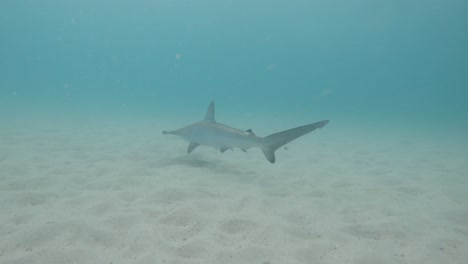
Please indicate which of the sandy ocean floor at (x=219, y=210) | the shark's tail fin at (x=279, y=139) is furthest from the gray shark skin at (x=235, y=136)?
the sandy ocean floor at (x=219, y=210)

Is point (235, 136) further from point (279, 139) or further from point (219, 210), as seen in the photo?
point (219, 210)

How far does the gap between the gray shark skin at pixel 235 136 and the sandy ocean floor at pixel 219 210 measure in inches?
26.9

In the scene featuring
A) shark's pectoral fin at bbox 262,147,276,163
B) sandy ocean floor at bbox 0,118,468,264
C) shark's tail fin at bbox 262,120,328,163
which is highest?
shark's tail fin at bbox 262,120,328,163

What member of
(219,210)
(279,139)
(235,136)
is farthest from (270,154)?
(219,210)

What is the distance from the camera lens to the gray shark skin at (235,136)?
507 centimetres

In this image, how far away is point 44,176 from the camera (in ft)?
17.0

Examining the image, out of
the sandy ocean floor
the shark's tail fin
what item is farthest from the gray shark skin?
the sandy ocean floor

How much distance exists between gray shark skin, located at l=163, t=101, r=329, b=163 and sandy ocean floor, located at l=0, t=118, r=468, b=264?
0.68 metres

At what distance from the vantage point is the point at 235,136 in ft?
18.9

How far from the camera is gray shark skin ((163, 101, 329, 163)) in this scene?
16.6ft

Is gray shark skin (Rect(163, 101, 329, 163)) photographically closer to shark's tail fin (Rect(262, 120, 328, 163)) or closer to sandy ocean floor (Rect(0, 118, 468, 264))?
shark's tail fin (Rect(262, 120, 328, 163))

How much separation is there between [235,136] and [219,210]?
6.69ft

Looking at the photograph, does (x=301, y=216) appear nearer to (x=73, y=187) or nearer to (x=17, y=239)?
(x=17, y=239)

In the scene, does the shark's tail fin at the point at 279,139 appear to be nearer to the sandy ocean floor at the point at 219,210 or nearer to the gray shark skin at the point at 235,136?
the gray shark skin at the point at 235,136
